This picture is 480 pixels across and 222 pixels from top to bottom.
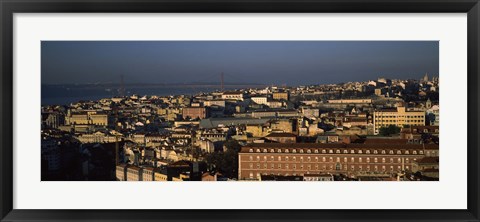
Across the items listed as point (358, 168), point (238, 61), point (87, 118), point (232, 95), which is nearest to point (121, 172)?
point (87, 118)

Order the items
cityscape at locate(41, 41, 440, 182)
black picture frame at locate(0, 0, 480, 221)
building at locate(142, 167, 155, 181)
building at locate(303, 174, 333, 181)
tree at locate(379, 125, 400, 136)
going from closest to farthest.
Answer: black picture frame at locate(0, 0, 480, 221), building at locate(142, 167, 155, 181), building at locate(303, 174, 333, 181), cityscape at locate(41, 41, 440, 182), tree at locate(379, 125, 400, 136)

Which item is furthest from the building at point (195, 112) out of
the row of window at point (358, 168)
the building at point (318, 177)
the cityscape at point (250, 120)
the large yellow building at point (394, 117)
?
the large yellow building at point (394, 117)

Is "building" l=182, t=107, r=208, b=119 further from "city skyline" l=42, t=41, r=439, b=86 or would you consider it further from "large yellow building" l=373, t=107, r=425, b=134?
"large yellow building" l=373, t=107, r=425, b=134

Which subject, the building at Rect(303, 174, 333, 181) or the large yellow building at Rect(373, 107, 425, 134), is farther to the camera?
the large yellow building at Rect(373, 107, 425, 134)

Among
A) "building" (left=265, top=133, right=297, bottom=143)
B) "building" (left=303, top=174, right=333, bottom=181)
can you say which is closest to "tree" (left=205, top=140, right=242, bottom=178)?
"building" (left=265, top=133, right=297, bottom=143)

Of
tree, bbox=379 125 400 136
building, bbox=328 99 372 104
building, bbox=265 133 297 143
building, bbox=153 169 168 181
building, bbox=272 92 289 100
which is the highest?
building, bbox=272 92 289 100
